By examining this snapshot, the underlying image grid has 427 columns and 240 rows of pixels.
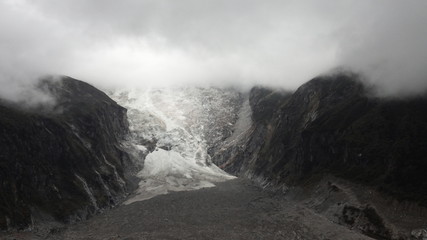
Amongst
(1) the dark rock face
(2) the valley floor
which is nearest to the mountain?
(2) the valley floor

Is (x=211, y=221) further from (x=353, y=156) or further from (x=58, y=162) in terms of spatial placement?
(x=58, y=162)

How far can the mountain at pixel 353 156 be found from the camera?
8388cm

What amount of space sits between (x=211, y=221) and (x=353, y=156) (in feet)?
127

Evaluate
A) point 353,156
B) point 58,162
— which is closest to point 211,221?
point 353,156

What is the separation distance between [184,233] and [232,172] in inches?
4216

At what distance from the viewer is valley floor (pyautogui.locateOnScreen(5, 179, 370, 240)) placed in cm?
8375

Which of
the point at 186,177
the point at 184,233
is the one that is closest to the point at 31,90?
the point at 186,177

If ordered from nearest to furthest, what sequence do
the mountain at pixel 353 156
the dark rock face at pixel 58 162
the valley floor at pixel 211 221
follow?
1. the valley floor at pixel 211 221
2. the mountain at pixel 353 156
3. the dark rock face at pixel 58 162

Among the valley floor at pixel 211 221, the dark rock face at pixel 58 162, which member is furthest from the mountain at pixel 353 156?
the dark rock face at pixel 58 162

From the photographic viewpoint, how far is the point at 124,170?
543ft

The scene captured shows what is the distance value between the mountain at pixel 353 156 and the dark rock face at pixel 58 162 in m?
53.9

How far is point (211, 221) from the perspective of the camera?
97.6m

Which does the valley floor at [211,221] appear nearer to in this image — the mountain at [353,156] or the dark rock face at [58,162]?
the mountain at [353,156]

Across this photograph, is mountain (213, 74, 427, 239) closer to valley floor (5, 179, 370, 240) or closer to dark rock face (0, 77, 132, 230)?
valley floor (5, 179, 370, 240)
